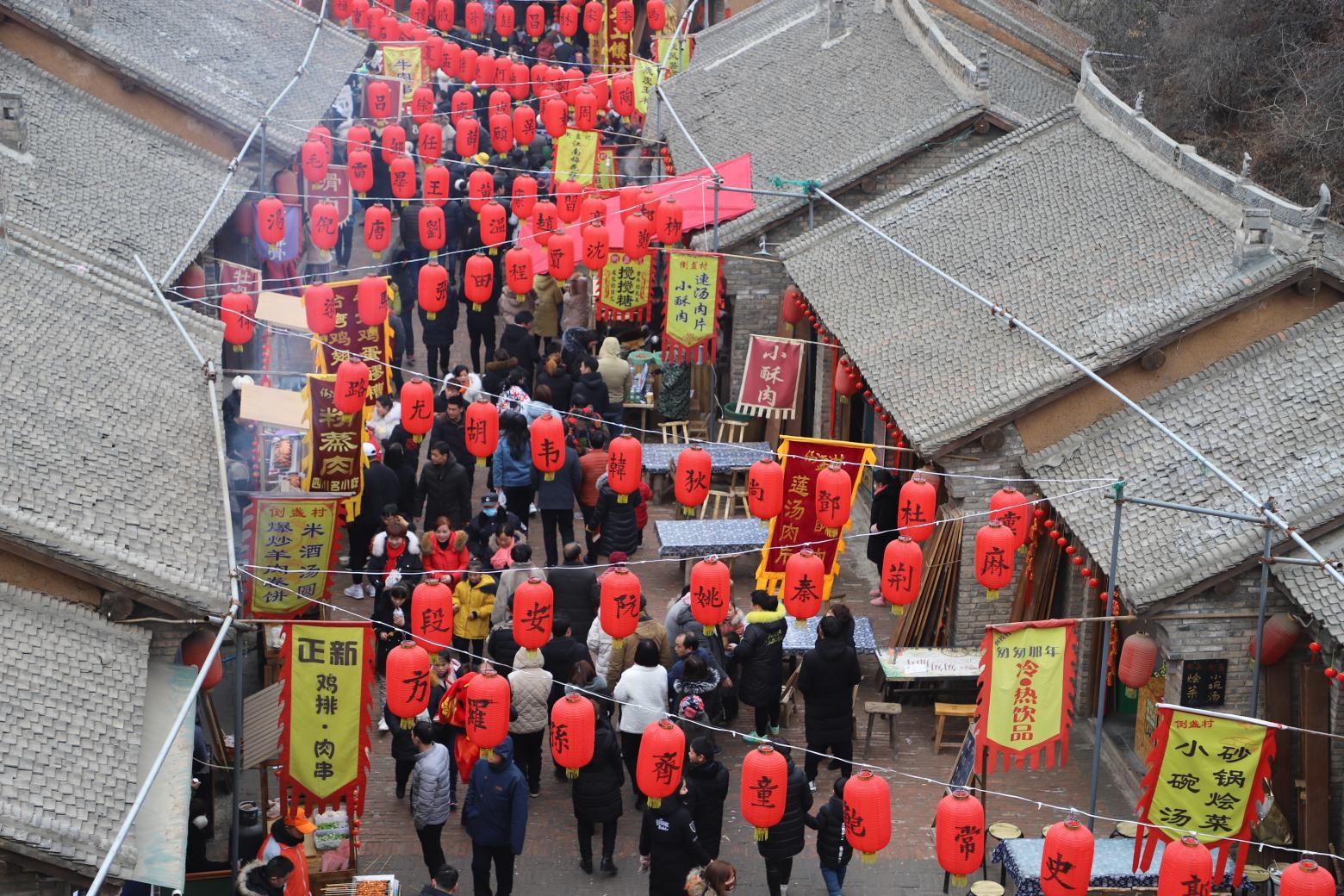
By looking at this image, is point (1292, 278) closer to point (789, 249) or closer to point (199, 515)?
point (789, 249)

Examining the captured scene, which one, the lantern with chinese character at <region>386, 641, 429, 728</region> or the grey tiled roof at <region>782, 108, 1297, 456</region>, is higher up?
the grey tiled roof at <region>782, 108, 1297, 456</region>

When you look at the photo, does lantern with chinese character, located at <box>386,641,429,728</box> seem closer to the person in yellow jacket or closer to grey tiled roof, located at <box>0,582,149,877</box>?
grey tiled roof, located at <box>0,582,149,877</box>

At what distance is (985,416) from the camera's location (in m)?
17.7

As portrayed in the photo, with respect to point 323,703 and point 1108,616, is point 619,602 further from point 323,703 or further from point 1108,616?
point 1108,616

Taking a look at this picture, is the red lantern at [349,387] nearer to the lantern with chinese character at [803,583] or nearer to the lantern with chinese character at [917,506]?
the lantern with chinese character at [803,583]

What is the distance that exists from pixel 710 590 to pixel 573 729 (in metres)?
2.46

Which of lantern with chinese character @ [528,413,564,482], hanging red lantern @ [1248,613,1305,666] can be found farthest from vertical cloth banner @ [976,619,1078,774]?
lantern with chinese character @ [528,413,564,482]

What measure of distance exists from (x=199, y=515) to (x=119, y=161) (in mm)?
10351

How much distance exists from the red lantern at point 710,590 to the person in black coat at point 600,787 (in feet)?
5.49

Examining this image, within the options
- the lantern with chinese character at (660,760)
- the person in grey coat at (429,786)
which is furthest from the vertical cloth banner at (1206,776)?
the person in grey coat at (429,786)

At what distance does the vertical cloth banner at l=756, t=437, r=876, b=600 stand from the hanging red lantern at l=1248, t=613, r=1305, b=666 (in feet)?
14.1

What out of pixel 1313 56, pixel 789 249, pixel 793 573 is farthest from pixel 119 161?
pixel 1313 56

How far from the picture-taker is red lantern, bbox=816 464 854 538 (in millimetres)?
16688

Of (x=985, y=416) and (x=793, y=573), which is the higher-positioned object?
(x=985, y=416)
